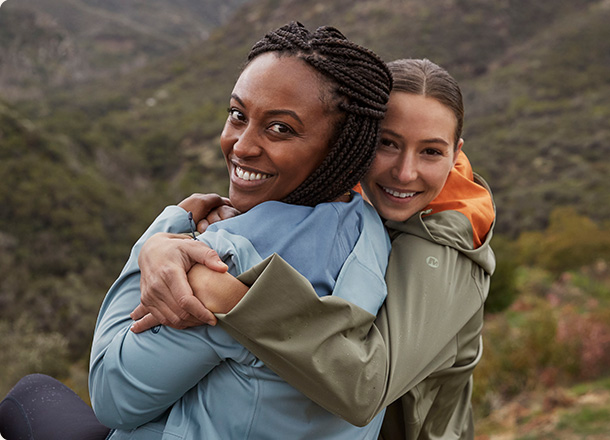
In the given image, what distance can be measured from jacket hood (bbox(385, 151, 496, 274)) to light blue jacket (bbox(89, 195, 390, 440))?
0.26 meters

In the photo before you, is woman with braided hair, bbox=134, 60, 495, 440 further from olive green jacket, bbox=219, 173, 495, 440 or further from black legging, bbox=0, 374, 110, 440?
black legging, bbox=0, 374, 110, 440

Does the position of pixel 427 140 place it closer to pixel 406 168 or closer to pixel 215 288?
pixel 406 168

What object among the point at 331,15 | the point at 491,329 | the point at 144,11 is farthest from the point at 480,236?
the point at 144,11

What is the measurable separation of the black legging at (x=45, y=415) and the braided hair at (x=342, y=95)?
0.88 meters

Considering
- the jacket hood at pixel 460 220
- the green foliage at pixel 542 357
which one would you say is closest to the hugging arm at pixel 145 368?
the jacket hood at pixel 460 220

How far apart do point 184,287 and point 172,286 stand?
3 cm

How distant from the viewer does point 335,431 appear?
4.23 ft

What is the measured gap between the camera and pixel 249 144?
129 centimetres

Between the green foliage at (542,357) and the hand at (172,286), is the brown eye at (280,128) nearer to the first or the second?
the hand at (172,286)

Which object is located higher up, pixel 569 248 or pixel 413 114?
pixel 413 114

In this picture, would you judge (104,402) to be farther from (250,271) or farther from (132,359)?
(250,271)

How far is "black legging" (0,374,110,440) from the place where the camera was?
160 centimetres

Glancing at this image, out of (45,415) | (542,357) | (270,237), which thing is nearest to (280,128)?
(270,237)

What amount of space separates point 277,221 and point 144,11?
67446mm
